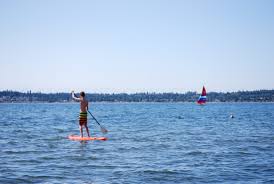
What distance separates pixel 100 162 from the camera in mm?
13039

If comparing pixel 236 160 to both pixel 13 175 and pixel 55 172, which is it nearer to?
pixel 55 172

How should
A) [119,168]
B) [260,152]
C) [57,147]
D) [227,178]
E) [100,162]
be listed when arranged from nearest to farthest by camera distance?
[227,178] < [119,168] < [100,162] < [260,152] < [57,147]

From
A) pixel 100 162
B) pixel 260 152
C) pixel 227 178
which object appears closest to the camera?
pixel 227 178

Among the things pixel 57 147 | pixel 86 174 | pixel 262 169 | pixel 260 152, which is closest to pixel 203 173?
pixel 262 169

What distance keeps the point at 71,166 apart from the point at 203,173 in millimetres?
4355

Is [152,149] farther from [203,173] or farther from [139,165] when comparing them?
[203,173]

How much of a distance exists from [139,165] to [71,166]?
2.28 m

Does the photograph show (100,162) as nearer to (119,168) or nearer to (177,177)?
(119,168)

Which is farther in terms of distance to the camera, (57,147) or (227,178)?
(57,147)

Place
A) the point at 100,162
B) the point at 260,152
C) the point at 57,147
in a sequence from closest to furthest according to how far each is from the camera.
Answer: the point at 100,162, the point at 260,152, the point at 57,147

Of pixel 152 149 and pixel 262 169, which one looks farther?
pixel 152 149

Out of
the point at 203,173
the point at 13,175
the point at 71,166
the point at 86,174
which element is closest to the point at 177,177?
the point at 203,173

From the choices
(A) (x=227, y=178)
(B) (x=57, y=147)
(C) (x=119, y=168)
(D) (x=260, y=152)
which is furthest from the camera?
(B) (x=57, y=147)

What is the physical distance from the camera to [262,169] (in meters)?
12.1
